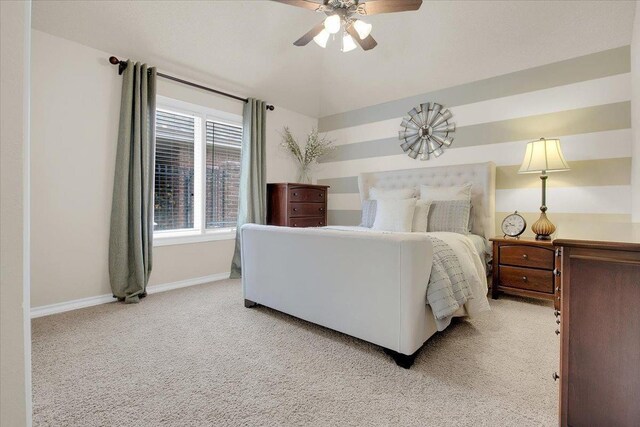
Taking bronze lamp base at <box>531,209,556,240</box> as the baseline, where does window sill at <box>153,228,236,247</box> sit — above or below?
below

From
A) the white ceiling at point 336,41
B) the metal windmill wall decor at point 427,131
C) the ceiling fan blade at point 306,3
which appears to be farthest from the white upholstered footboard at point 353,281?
the metal windmill wall decor at point 427,131

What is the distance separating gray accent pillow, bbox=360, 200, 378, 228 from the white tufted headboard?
55 centimetres

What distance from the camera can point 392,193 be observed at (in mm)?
3752

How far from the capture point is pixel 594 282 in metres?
0.99

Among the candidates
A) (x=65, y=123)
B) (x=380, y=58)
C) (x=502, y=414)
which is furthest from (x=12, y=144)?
(x=380, y=58)

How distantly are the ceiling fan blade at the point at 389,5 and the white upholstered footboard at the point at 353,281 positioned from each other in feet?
5.61

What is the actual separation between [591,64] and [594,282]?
10.2ft

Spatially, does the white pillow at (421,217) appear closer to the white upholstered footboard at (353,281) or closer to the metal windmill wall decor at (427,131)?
the metal windmill wall decor at (427,131)

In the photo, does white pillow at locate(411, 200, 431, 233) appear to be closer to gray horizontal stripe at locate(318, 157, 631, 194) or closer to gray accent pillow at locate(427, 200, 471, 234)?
gray accent pillow at locate(427, 200, 471, 234)

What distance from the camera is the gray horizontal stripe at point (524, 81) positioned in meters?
2.85

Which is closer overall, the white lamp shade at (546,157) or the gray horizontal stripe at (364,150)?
the white lamp shade at (546,157)

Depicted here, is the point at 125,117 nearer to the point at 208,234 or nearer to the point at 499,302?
the point at 208,234

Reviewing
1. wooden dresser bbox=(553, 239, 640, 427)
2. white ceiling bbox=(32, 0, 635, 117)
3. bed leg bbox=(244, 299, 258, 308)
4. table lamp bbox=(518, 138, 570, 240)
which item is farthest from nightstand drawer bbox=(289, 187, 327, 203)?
wooden dresser bbox=(553, 239, 640, 427)

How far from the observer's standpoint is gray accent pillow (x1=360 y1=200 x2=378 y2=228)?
368cm
